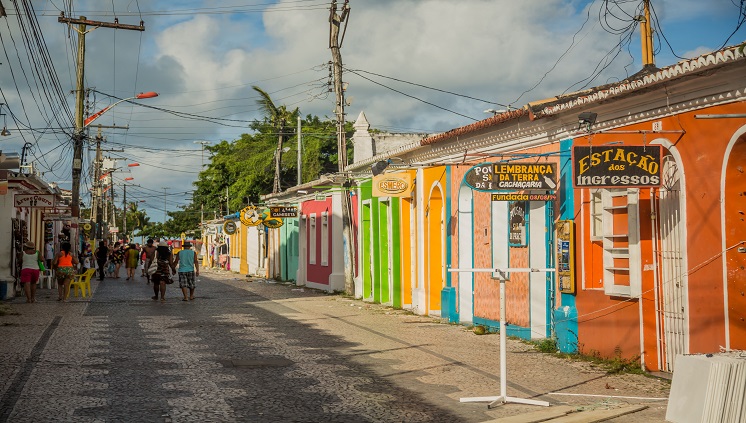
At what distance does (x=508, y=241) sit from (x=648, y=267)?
4.55 metres

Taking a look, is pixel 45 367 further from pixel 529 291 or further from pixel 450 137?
pixel 450 137

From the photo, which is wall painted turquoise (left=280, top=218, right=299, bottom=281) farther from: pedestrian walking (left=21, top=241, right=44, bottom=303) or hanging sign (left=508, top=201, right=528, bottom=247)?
hanging sign (left=508, top=201, right=528, bottom=247)

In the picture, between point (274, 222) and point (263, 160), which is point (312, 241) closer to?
point (274, 222)

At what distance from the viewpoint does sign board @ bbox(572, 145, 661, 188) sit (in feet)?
34.8

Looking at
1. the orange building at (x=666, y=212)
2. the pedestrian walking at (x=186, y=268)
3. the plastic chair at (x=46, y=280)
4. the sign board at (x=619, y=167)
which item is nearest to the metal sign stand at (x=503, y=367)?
the sign board at (x=619, y=167)

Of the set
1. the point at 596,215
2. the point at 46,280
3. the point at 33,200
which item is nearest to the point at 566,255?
the point at 596,215

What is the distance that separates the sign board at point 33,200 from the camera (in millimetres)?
28047

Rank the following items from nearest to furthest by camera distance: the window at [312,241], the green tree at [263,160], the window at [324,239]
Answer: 1. the window at [324,239]
2. the window at [312,241]
3. the green tree at [263,160]

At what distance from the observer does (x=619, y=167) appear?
10633mm

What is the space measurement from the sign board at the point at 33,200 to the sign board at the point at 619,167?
20667 millimetres

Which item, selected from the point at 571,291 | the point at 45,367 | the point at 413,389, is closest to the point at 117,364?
the point at 45,367

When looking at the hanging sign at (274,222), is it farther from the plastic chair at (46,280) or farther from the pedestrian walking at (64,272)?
the pedestrian walking at (64,272)

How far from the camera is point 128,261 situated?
40438 millimetres

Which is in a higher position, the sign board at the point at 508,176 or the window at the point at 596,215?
the sign board at the point at 508,176
